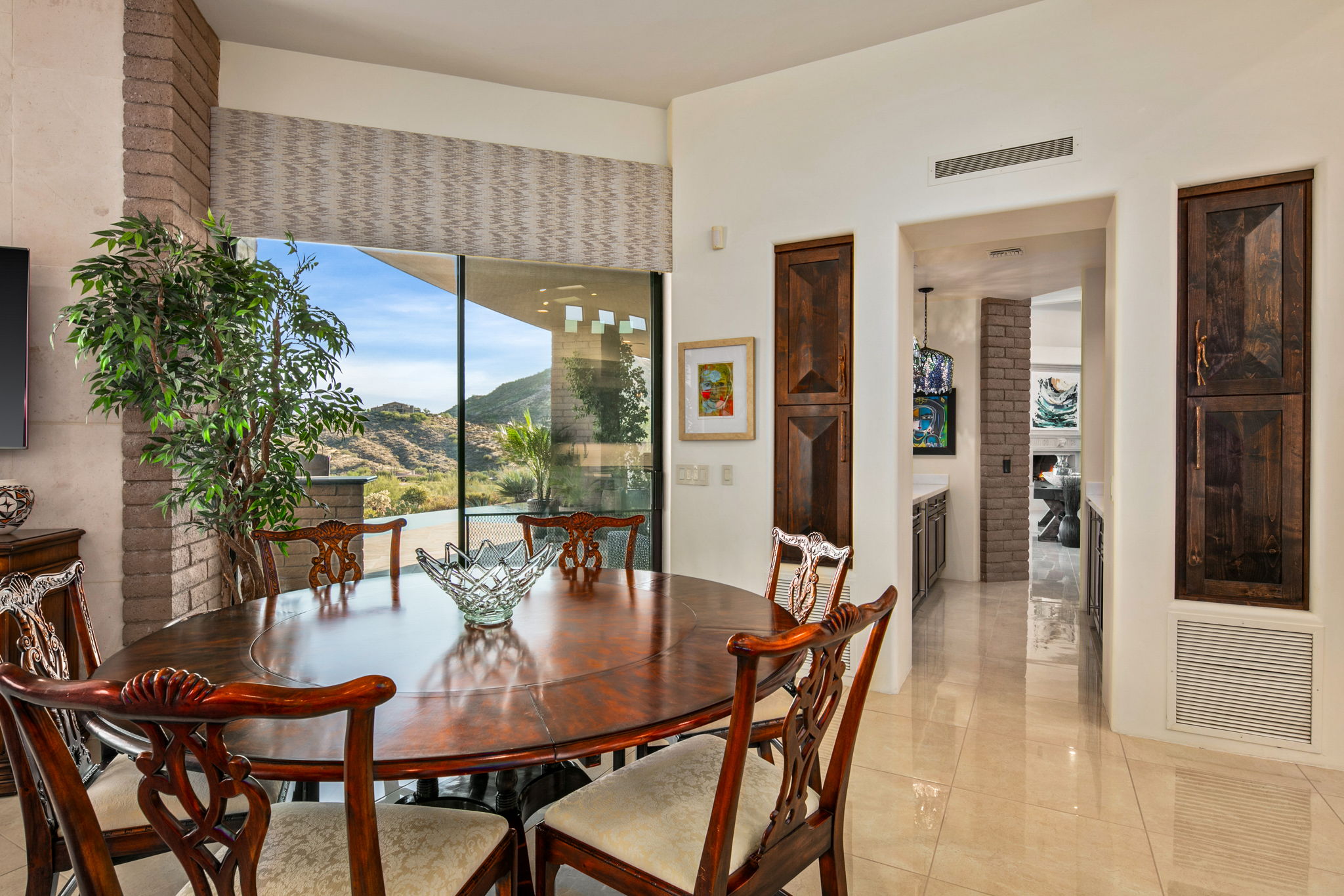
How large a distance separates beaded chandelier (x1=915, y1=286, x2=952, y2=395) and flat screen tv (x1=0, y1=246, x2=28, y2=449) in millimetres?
5483

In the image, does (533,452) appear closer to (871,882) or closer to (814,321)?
(814,321)

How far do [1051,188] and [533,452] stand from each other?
9.35 ft

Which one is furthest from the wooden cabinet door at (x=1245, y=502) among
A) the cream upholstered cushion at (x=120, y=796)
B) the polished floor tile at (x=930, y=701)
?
the cream upholstered cushion at (x=120, y=796)

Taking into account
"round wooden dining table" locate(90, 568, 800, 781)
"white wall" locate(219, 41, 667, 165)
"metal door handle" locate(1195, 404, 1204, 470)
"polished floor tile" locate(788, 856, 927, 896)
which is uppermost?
"white wall" locate(219, 41, 667, 165)

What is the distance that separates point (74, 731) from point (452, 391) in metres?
2.45

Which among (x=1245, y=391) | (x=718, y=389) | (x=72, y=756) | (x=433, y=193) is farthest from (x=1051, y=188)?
(x=72, y=756)

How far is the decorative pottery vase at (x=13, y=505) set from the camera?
253 centimetres

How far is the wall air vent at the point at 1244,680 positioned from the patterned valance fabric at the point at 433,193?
3.06 metres

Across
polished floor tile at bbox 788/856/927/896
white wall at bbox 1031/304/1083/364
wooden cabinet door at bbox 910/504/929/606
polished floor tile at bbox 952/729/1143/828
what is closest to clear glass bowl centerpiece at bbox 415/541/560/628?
polished floor tile at bbox 788/856/927/896

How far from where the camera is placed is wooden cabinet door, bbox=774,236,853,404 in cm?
→ 353

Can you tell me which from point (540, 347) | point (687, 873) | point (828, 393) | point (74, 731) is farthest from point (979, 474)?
point (74, 731)

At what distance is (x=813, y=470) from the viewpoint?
11.9 feet

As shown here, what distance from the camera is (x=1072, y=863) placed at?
2.04m

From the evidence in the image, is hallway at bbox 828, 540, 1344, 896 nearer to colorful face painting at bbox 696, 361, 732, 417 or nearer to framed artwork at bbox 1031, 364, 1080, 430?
colorful face painting at bbox 696, 361, 732, 417
